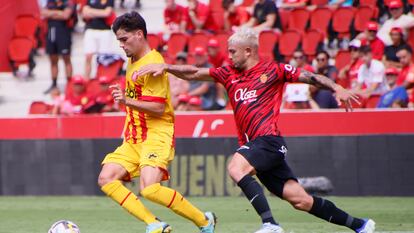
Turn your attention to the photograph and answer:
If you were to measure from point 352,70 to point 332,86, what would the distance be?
26.5 feet

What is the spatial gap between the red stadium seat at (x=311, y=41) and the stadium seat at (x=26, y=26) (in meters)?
6.21

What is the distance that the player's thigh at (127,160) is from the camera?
9.90 meters

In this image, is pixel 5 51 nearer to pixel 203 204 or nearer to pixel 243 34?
pixel 203 204

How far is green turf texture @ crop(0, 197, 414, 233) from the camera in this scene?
11.6 metres

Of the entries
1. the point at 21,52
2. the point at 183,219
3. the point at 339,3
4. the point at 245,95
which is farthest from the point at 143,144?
the point at 21,52

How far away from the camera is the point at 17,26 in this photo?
73.7ft

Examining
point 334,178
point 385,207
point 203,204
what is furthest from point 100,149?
point 385,207

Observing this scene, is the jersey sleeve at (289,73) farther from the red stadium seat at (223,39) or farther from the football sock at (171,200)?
the red stadium seat at (223,39)

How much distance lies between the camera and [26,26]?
22.5m

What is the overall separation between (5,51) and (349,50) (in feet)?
25.4

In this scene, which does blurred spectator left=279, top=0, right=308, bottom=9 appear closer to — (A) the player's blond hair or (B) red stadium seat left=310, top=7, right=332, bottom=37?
(B) red stadium seat left=310, top=7, right=332, bottom=37

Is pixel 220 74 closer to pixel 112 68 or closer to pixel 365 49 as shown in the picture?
pixel 365 49

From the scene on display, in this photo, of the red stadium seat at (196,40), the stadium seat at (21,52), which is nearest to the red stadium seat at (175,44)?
the red stadium seat at (196,40)

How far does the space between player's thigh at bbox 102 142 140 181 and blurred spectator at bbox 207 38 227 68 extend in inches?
323
